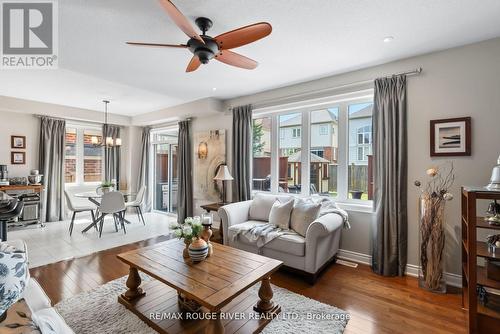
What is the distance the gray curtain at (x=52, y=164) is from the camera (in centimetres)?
522

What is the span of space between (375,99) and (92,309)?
12.1ft

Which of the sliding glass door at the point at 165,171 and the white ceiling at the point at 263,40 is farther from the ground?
the white ceiling at the point at 263,40

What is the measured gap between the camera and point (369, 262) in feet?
10.2

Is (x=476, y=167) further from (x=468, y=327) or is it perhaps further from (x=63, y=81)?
(x=63, y=81)

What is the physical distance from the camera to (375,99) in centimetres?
300

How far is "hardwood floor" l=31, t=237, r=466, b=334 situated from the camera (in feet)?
6.50

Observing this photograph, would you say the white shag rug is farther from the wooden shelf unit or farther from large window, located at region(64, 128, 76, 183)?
large window, located at region(64, 128, 76, 183)

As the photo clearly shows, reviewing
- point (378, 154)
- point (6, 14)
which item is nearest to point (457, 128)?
point (378, 154)

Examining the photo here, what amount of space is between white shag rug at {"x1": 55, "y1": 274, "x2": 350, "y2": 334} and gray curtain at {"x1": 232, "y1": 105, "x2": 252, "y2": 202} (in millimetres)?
2059

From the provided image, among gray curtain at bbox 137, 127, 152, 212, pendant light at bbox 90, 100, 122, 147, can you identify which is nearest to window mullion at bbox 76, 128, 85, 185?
pendant light at bbox 90, 100, 122, 147

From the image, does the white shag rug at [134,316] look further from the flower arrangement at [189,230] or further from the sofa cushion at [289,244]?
the flower arrangement at [189,230]

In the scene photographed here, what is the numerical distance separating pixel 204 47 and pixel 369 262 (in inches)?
122

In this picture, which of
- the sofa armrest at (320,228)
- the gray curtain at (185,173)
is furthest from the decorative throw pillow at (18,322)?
the gray curtain at (185,173)
